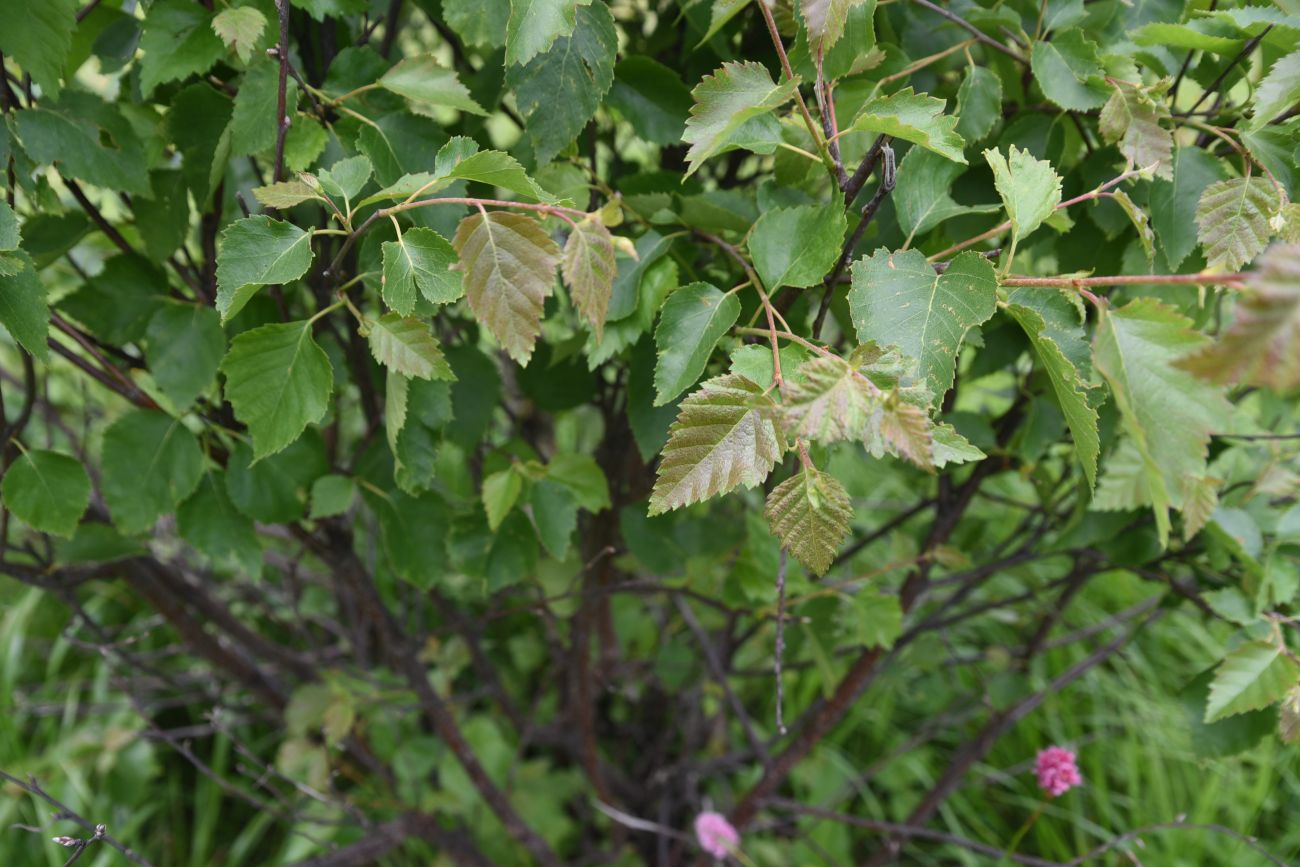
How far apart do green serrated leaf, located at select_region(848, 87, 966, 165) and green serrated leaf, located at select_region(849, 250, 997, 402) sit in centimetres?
6

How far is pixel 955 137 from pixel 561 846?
51.5 inches

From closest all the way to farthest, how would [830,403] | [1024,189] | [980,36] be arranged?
[830,403] → [1024,189] → [980,36]

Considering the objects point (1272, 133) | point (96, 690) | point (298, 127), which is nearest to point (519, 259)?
point (298, 127)

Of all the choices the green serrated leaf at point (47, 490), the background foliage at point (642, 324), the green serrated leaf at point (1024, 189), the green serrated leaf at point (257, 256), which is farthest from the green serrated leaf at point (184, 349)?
the green serrated leaf at point (1024, 189)

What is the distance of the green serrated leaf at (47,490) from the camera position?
707 mm

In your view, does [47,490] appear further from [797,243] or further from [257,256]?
[797,243]

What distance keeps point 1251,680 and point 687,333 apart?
1.80 feet

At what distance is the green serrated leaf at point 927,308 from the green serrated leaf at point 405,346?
0.83ft

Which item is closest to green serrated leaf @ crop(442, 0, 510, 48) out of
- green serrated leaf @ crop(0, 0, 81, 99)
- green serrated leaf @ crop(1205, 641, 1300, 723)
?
green serrated leaf @ crop(0, 0, 81, 99)

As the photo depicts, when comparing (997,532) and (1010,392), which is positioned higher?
(1010,392)

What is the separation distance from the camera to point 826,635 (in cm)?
95

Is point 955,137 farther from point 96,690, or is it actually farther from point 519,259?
point 96,690

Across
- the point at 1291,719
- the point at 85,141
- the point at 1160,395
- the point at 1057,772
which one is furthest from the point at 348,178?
the point at 1057,772

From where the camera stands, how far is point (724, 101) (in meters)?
0.50
